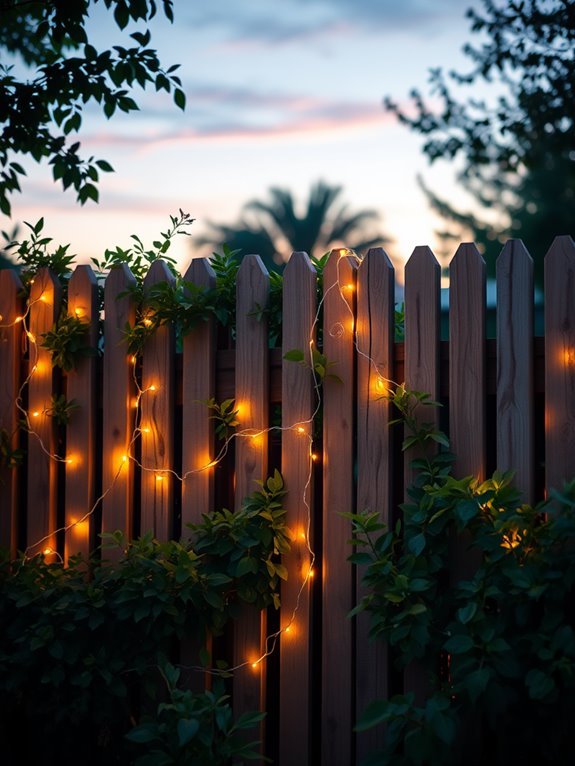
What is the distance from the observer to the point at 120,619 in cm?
325

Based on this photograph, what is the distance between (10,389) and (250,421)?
126 centimetres

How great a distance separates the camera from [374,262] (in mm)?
3270

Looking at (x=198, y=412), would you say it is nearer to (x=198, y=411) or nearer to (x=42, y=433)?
(x=198, y=411)

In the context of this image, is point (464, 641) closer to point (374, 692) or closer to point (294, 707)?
point (374, 692)

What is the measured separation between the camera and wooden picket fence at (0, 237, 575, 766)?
3.03 meters

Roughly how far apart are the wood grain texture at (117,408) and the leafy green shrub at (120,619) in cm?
25

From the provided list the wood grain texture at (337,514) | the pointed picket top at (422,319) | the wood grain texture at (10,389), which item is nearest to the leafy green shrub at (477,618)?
the wood grain texture at (337,514)

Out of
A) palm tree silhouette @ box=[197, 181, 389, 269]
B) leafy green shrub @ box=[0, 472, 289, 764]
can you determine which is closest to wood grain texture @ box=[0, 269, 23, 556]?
leafy green shrub @ box=[0, 472, 289, 764]

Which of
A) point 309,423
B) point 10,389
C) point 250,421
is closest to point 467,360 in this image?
point 309,423

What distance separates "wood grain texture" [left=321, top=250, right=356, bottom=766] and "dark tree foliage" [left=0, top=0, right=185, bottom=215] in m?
A: 1.81

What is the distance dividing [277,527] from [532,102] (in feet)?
16.9

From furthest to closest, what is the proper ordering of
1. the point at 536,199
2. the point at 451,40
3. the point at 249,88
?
the point at 536,199 < the point at 249,88 < the point at 451,40

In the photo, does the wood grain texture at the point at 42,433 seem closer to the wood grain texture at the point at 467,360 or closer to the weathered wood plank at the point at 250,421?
the weathered wood plank at the point at 250,421

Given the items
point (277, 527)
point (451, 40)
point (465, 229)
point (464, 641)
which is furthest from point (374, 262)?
point (465, 229)
